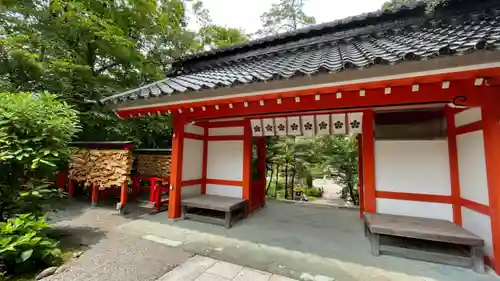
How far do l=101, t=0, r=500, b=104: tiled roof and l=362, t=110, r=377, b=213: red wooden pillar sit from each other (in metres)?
1.24

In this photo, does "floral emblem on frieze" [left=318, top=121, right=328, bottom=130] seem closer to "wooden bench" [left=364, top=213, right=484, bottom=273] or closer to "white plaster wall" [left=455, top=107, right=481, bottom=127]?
"wooden bench" [left=364, top=213, right=484, bottom=273]

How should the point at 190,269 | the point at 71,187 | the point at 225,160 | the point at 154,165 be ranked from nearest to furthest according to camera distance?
the point at 190,269 < the point at 225,160 < the point at 154,165 < the point at 71,187

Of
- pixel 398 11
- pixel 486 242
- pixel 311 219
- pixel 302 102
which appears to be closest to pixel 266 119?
pixel 302 102

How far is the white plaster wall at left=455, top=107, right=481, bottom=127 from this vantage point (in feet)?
8.70

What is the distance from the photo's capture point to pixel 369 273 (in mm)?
2453

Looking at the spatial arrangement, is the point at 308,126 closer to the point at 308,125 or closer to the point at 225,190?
the point at 308,125

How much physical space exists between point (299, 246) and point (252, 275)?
3.60 ft

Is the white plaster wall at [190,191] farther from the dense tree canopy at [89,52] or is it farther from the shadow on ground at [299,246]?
the dense tree canopy at [89,52]

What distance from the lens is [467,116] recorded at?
114 inches

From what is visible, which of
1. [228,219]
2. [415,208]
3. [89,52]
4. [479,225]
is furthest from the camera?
[89,52]

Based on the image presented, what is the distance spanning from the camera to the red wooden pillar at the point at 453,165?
315 centimetres

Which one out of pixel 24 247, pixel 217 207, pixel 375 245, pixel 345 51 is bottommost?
pixel 375 245

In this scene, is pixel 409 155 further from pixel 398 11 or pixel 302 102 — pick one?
pixel 398 11

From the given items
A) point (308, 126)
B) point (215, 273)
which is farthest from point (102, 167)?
point (308, 126)
